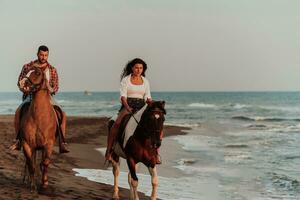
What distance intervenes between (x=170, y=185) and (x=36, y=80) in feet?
16.1

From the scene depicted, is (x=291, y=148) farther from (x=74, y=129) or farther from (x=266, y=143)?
(x=74, y=129)

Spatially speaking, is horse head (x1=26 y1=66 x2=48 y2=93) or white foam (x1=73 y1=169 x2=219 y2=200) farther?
white foam (x1=73 y1=169 x2=219 y2=200)

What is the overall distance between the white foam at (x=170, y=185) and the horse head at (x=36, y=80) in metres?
3.43

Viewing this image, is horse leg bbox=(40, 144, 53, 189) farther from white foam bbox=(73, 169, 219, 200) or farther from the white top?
white foam bbox=(73, 169, 219, 200)

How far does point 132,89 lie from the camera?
900 centimetres

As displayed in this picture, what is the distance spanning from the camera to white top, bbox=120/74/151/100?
9000 mm

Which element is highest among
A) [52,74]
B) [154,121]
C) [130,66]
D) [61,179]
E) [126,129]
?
[130,66]

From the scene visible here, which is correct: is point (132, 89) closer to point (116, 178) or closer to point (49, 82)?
point (49, 82)

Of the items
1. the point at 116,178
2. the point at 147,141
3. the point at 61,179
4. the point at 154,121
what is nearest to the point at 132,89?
the point at 147,141

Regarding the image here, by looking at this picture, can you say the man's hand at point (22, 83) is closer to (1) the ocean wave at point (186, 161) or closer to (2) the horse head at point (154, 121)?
(2) the horse head at point (154, 121)

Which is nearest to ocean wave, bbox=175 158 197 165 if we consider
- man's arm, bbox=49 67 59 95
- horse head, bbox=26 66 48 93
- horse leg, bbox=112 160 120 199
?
horse leg, bbox=112 160 120 199

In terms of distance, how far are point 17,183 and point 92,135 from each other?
18599 mm

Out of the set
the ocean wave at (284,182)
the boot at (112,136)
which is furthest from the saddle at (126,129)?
the ocean wave at (284,182)

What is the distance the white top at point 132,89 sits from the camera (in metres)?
9.00
